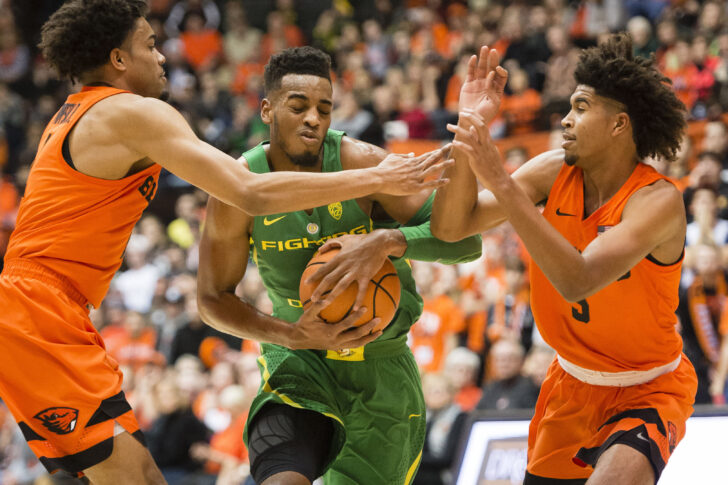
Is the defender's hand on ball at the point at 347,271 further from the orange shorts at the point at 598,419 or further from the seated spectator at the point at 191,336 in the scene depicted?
the seated spectator at the point at 191,336

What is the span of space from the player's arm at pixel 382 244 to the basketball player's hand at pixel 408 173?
32 centimetres

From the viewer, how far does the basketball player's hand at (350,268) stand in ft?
11.8

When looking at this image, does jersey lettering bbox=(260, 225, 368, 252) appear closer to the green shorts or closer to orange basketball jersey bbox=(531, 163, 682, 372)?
the green shorts

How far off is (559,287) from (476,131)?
2.20 ft

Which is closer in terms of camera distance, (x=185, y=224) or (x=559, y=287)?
(x=559, y=287)

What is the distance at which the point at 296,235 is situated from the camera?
3.95 metres

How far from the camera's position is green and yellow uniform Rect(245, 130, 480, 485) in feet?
13.0

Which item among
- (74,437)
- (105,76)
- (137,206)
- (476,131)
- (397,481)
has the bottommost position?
(397,481)

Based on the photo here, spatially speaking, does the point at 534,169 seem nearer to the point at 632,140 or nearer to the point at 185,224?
the point at 632,140

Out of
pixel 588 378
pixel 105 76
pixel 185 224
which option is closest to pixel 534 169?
pixel 588 378

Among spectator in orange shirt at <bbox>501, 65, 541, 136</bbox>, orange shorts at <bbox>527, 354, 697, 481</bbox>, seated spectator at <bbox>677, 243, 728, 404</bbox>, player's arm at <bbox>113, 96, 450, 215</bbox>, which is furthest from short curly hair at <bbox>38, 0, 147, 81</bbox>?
spectator in orange shirt at <bbox>501, 65, 541, 136</bbox>

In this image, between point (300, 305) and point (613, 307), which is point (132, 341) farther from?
point (613, 307)

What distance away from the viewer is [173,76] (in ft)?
48.6

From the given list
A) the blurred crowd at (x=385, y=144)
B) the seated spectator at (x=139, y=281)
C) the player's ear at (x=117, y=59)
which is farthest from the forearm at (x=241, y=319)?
the seated spectator at (x=139, y=281)
